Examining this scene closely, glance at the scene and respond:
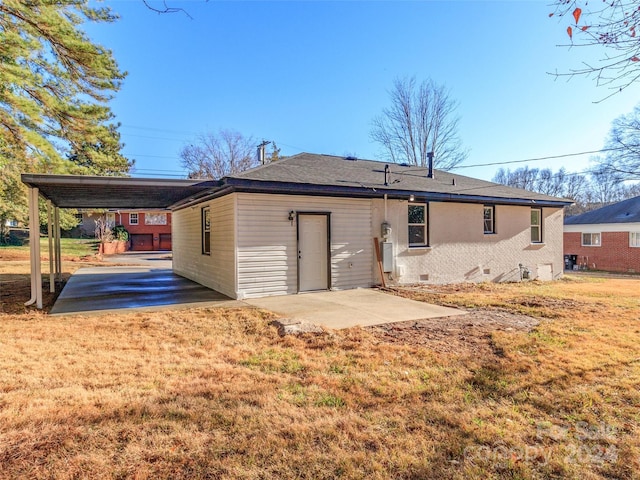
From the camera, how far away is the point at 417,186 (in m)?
11.5

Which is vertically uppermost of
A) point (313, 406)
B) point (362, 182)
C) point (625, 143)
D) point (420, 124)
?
point (420, 124)

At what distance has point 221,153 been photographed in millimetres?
31719

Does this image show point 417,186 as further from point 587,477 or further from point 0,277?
point 0,277

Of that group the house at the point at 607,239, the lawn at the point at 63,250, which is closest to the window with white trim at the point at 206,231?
the lawn at the point at 63,250

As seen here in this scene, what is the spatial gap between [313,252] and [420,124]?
19152 mm

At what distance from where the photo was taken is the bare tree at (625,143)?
15680 millimetres

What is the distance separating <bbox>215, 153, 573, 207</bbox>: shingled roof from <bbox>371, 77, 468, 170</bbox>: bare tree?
37.6 ft

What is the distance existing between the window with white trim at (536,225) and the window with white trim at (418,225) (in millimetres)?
5550

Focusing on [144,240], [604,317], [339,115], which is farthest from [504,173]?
[604,317]

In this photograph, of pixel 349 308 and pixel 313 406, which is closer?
pixel 313 406

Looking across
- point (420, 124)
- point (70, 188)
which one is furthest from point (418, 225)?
point (420, 124)

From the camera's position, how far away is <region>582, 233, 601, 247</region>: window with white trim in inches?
983

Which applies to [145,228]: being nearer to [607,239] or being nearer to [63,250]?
[63,250]

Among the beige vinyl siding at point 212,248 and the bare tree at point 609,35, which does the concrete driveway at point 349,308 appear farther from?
the bare tree at point 609,35
